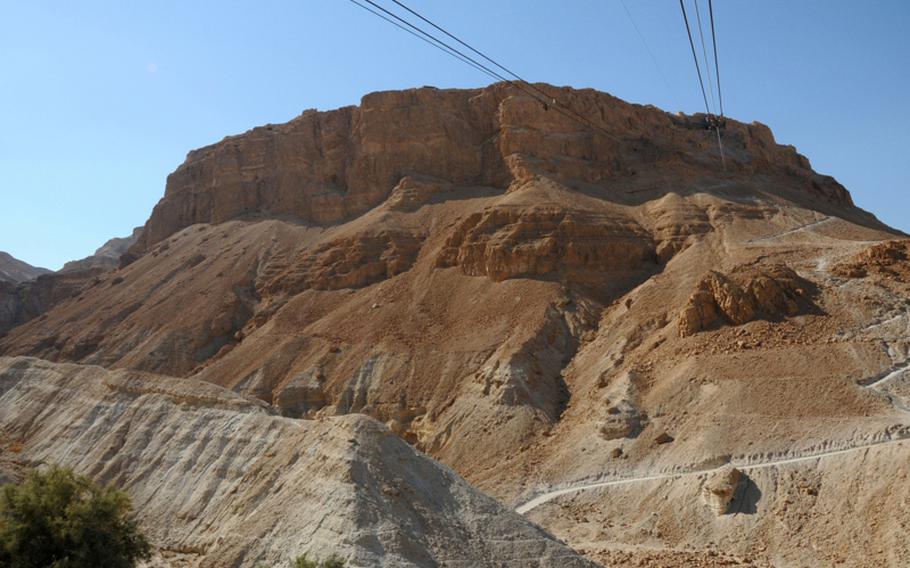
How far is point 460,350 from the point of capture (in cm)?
4475

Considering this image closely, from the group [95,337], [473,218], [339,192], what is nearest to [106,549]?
[473,218]

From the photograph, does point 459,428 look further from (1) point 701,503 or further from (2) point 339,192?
(2) point 339,192

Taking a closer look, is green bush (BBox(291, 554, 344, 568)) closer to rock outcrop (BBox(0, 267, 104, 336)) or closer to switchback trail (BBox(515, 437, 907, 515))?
switchback trail (BBox(515, 437, 907, 515))

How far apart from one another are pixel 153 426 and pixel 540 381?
1938 centimetres

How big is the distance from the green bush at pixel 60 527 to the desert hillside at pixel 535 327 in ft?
10.5

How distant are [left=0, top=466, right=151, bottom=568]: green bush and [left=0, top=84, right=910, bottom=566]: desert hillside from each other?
320 centimetres

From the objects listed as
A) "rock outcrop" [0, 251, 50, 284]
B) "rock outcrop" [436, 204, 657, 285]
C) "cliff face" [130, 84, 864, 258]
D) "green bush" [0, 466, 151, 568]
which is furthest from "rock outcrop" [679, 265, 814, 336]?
"rock outcrop" [0, 251, 50, 284]

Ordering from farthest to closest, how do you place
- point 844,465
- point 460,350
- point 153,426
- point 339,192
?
point 339,192 → point 460,350 → point 153,426 → point 844,465

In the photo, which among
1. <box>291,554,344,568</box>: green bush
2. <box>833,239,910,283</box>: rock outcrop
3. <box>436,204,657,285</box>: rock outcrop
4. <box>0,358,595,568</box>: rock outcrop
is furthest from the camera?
<box>436,204,657,285</box>: rock outcrop

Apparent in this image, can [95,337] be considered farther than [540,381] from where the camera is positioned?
Yes

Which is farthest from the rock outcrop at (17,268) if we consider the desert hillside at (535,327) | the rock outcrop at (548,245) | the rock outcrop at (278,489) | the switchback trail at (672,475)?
the switchback trail at (672,475)

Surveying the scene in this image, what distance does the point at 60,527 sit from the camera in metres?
17.2

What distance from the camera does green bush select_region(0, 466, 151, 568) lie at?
16.8 meters

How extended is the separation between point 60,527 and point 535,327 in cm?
3020
